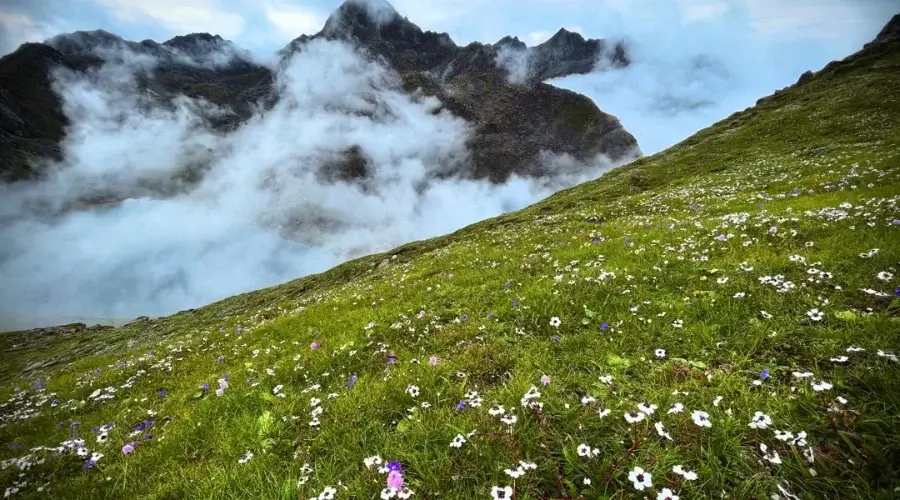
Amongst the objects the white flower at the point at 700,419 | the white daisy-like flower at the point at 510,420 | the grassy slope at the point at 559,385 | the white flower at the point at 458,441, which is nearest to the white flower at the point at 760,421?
the grassy slope at the point at 559,385

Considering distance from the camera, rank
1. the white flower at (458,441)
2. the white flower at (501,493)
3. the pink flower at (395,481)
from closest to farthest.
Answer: the white flower at (501,493) → the pink flower at (395,481) → the white flower at (458,441)

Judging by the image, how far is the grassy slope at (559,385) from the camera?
4.36 m

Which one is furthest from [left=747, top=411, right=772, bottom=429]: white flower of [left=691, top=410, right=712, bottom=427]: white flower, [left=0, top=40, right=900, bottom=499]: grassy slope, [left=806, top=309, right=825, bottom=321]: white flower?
[left=806, top=309, right=825, bottom=321]: white flower

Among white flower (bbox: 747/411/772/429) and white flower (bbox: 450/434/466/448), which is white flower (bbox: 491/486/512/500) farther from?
white flower (bbox: 747/411/772/429)

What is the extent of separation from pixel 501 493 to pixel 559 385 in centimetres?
250

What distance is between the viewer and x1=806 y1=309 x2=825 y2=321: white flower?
Result: 6269 mm

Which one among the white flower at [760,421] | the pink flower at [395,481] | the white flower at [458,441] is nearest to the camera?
the pink flower at [395,481]

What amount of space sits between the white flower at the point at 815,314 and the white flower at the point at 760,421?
283 centimetres

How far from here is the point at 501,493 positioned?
404cm

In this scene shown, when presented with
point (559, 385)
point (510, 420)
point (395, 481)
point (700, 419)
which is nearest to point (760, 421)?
point (700, 419)

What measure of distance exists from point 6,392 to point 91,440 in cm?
1333

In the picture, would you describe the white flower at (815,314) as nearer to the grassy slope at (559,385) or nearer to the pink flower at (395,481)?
the grassy slope at (559,385)

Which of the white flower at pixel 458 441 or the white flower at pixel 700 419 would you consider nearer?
the white flower at pixel 700 419

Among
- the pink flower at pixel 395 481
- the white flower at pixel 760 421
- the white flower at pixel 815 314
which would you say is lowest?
the white flower at pixel 760 421
